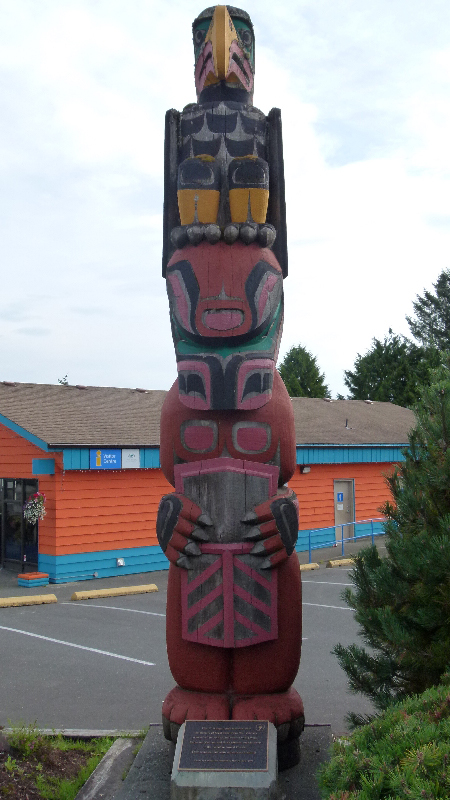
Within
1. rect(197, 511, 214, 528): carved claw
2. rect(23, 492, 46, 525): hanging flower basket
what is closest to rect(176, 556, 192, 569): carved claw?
rect(197, 511, 214, 528): carved claw

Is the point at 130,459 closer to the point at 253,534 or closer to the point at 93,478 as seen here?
the point at 93,478

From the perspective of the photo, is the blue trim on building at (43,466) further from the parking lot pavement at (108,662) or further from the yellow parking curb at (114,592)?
the yellow parking curb at (114,592)

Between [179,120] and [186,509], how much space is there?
11.0 feet

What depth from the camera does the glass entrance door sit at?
16188mm

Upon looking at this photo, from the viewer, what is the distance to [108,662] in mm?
9352

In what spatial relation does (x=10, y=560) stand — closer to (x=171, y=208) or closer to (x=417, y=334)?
(x=171, y=208)

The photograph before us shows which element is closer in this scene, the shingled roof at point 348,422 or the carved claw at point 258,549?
the carved claw at point 258,549

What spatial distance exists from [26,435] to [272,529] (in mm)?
11248

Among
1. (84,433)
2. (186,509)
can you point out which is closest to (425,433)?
(186,509)

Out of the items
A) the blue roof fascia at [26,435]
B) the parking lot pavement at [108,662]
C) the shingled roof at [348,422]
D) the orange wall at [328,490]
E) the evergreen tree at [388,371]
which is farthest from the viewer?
the evergreen tree at [388,371]

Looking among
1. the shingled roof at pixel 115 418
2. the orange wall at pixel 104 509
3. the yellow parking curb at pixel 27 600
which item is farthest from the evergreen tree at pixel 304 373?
the yellow parking curb at pixel 27 600

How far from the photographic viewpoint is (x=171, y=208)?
19.4 ft

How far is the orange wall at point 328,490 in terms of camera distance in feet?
65.3

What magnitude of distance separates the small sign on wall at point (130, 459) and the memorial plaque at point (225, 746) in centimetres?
1109
